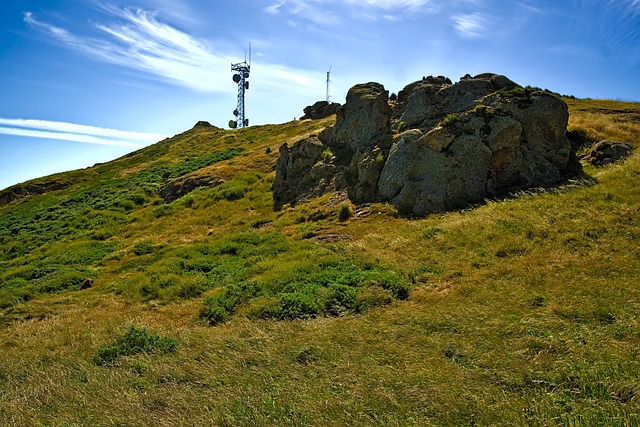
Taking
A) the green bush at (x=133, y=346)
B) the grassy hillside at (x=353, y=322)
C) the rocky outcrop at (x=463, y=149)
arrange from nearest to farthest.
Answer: the grassy hillside at (x=353, y=322)
the green bush at (x=133, y=346)
the rocky outcrop at (x=463, y=149)

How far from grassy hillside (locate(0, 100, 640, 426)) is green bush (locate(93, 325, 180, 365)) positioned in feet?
0.15

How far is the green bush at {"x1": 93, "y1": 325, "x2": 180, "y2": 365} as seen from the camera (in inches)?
344

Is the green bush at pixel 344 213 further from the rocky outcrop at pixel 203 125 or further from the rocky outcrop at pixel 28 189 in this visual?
the rocky outcrop at pixel 203 125

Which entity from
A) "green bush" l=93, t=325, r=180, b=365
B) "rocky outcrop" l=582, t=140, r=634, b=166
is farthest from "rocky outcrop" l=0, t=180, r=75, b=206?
"rocky outcrop" l=582, t=140, r=634, b=166

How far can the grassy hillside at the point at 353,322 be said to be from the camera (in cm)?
571

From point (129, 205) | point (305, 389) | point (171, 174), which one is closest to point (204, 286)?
point (305, 389)

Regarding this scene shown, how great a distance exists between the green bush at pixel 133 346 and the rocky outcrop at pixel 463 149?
1257 centimetres

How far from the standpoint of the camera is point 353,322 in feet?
30.3

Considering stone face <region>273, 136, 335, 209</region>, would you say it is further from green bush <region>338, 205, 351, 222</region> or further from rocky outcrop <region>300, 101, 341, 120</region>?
rocky outcrop <region>300, 101, 341, 120</region>

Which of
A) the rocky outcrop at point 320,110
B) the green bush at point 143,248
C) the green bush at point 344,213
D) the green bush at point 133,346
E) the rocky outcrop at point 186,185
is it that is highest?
the rocky outcrop at point 320,110

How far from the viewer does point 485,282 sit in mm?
10539

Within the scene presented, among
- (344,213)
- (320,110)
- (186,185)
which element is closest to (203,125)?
(320,110)

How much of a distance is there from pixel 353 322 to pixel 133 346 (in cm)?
489

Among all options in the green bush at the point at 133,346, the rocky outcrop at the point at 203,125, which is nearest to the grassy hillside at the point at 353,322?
the green bush at the point at 133,346
